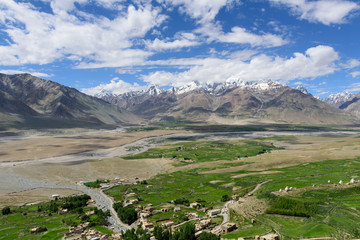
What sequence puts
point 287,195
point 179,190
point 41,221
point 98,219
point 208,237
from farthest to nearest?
1. point 179,190
2. point 287,195
3. point 41,221
4. point 98,219
5. point 208,237

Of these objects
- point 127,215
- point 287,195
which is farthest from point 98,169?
point 287,195

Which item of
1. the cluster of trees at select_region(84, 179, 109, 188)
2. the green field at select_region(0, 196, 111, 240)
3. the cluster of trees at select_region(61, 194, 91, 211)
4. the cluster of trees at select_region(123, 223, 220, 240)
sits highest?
the cluster of trees at select_region(123, 223, 220, 240)

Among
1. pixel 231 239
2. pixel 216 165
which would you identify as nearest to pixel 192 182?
pixel 216 165

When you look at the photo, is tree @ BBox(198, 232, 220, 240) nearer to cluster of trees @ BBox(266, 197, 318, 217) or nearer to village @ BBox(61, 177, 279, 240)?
village @ BBox(61, 177, 279, 240)

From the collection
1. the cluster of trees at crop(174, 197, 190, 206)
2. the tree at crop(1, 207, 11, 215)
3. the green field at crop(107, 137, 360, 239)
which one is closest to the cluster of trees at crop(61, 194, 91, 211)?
the green field at crop(107, 137, 360, 239)

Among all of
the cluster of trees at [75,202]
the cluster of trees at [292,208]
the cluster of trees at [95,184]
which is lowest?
the cluster of trees at [95,184]

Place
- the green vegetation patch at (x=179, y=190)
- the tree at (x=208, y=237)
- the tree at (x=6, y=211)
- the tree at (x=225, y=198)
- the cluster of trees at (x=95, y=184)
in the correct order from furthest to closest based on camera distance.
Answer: the cluster of trees at (x=95, y=184), the green vegetation patch at (x=179, y=190), the tree at (x=225, y=198), the tree at (x=6, y=211), the tree at (x=208, y=237)

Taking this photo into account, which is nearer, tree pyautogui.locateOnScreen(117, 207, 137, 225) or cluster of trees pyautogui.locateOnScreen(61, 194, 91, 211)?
tree pyautogui.locateOnScreen(117, 207, 137, 225)

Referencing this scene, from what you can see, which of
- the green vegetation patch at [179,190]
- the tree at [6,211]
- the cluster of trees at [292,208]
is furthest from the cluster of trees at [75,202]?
the cluster of trees at [292,208]

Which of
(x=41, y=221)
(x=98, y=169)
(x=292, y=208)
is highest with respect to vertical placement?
(x=292, y=208)

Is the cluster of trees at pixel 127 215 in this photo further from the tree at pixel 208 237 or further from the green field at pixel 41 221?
the tree at pixel 208 237

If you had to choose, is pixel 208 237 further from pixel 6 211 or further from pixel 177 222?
pixel 6 211

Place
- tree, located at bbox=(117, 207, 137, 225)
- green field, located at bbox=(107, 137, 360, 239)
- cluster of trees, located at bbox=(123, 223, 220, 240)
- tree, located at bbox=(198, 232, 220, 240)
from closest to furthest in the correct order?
tree, located at bbox=(198, 232, 220, 240), cluster of trees, located at bbox=(123, 223, 220, 240), green field, located at bbox=(107, 137, 360, 239), tree, located at bbox=(117, 207, 137, 225)
